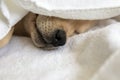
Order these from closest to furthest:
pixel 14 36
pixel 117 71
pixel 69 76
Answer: pixel 117 71 < pixel 69 76 < pixel 14 36

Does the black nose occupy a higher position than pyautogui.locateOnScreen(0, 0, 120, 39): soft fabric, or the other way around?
pyautogui.locateOnScreen(0, 0, 120, 39): soft fabric

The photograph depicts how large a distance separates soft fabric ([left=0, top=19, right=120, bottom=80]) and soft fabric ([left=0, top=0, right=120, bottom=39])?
6cm

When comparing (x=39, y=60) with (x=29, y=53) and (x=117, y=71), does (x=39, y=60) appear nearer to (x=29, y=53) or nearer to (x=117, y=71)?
(x=29, y=53)

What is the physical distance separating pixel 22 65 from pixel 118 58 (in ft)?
0.91

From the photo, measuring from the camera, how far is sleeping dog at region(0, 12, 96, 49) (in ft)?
2.36

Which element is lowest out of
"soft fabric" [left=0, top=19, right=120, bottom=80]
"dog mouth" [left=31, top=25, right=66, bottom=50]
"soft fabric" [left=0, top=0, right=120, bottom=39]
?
"soft fabric" [left=0, top=19, right=120, bottom=80]

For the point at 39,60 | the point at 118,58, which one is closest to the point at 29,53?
the point at 39,60

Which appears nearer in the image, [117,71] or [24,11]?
[117,71]

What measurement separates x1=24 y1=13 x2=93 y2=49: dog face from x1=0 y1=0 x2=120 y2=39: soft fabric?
3 cm

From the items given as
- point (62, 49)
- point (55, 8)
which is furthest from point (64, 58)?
point (55, 8)

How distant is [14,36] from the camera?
83 centimetres

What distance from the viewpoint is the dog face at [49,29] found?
0.72 meters

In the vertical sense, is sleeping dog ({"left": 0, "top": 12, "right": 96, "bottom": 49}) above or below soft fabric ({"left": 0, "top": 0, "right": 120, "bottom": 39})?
below

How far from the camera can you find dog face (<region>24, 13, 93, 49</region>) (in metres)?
0.72
